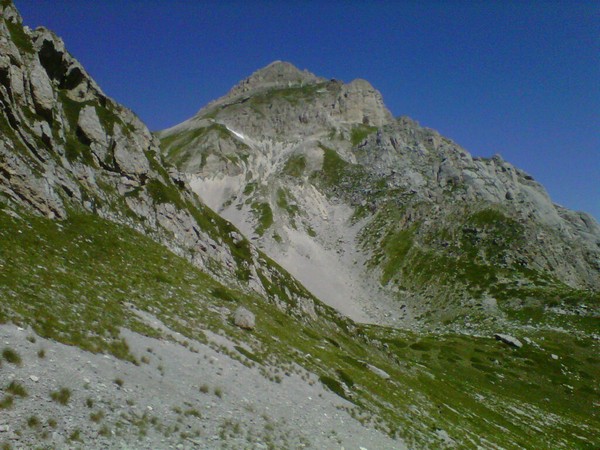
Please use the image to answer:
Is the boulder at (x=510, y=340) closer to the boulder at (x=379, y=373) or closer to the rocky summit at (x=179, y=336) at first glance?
the rocky summit at (x=179, y=336)

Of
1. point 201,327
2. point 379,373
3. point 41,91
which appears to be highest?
point 41,91

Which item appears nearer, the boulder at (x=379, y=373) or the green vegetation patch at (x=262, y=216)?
the boulder at (x=379, y=373)

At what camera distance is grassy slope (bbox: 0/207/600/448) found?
19719 mm

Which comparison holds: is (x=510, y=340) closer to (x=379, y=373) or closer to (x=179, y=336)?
(x=379, y=373)

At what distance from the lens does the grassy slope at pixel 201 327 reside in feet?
64.7

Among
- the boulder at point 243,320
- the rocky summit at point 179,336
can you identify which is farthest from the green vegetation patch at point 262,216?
the boulder at point 243,320

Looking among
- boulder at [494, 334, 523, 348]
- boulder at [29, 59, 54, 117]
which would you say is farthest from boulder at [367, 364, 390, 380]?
boulder at [494, 334, 523, 348]

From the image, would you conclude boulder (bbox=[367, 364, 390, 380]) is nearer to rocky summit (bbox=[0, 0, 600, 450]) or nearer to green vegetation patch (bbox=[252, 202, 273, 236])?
rocky summit (bbox=[0, 0, 600, 450])

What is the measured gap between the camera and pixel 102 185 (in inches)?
1914

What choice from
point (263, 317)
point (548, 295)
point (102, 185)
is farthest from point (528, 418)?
point (548, 295)

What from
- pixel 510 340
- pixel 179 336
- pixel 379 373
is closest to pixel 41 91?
pixel 179 336

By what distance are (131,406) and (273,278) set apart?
5497cm

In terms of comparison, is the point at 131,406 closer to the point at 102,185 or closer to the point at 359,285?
the point at 102,185

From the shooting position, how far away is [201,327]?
28.3 metres
